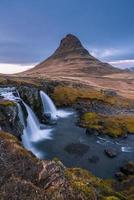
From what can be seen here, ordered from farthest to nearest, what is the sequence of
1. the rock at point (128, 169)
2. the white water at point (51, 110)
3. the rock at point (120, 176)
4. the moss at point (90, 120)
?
the white water at point (51, 110), the moss at point (90, 120), the rock at point (128, 169), the rock at point (120, 176)

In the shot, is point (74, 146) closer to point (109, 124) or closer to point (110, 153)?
point (110, 153)

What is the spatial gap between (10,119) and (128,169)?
20888 millimetres

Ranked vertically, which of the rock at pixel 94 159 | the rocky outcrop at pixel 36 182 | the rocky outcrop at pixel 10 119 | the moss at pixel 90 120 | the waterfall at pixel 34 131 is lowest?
the rock at pixel 94 159

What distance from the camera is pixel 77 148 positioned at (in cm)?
5288

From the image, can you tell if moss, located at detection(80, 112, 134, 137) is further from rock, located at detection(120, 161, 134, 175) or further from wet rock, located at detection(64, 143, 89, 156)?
rock, located at detection(120, 161, 134, 175)

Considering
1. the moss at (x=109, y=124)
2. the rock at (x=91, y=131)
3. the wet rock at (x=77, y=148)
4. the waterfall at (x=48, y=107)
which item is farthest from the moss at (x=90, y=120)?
the wet rock at (x=77, y=148)

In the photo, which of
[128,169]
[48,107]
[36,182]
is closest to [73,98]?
[48,107]

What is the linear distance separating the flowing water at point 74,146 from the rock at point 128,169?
1.37m

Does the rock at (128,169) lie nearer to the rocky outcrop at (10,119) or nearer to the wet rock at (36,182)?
the rocky outcrop at (10,119)

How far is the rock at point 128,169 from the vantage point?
42.7 meters

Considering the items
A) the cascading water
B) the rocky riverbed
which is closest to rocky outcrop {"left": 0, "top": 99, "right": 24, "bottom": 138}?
the rocky riverbed

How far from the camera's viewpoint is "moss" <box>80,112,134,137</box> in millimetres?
63281

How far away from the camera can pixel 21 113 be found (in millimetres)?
58281

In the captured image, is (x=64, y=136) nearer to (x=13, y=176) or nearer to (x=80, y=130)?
(x=80, y=130)
